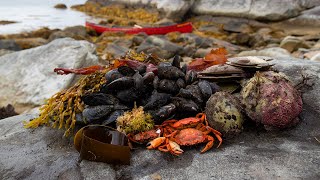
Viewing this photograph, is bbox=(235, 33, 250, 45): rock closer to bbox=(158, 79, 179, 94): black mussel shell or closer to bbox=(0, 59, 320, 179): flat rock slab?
bbox=(0, 59, 320, 179): flat rock slab

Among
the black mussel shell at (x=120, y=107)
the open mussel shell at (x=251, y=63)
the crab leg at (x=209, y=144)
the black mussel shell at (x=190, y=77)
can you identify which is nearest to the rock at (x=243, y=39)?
the open mussel shell at (x=251, y=63)

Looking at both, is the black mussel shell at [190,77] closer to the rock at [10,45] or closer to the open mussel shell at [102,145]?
the open mussel shell at [102,145]

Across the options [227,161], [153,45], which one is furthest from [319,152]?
[153,45]

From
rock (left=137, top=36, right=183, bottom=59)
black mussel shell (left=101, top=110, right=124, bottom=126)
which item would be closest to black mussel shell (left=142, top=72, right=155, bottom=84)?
black mussel shell (left=101, top=110, right=124, bottom=126)

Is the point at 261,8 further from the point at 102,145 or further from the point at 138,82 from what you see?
the point at 102,145

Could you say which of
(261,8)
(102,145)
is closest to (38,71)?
(102,145)
